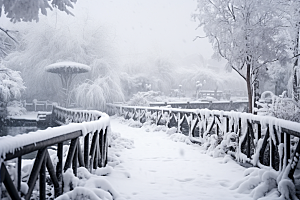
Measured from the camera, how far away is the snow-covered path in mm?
3904

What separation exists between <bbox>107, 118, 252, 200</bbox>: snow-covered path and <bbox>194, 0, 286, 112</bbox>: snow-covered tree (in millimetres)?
4297

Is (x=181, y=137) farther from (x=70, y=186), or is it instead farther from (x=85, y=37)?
(x=85, y=37)

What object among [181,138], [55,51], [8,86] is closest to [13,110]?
[8,86]

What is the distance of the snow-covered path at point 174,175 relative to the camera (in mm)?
3904

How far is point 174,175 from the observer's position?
494 centimetres

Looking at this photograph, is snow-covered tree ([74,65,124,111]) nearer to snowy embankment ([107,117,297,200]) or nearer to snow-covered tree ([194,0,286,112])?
snow-covered tree ([194,0,286,112])

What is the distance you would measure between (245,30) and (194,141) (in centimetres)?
431

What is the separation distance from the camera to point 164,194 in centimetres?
390

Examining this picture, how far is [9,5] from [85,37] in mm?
23567

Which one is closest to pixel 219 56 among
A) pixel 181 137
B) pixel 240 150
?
pixel 181 137

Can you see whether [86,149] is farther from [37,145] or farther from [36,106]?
[36,106]

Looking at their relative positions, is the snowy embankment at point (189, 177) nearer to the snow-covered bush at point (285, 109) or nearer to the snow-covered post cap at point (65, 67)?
the snow-covered bush at point (285, 109)

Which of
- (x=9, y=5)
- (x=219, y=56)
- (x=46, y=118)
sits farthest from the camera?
(x=46, y=118)

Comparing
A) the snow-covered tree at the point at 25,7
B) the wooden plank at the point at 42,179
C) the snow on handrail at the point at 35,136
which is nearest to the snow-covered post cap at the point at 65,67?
the snow-covered tree at the point at 25,7
